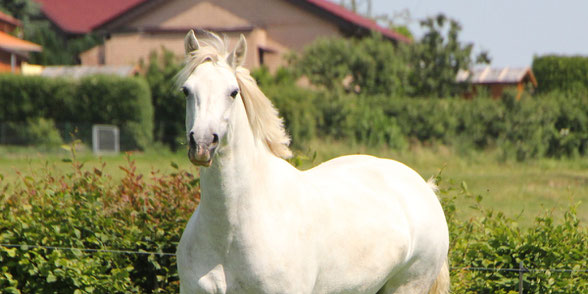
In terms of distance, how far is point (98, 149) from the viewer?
2502 centimetres

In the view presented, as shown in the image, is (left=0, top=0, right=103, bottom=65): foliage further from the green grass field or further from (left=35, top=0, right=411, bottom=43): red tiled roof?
the green grass field

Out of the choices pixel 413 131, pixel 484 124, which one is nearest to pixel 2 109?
pixel 413 131

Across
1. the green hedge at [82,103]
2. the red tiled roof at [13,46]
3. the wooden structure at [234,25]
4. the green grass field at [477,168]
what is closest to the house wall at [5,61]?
the red tiled roof at [13,46]

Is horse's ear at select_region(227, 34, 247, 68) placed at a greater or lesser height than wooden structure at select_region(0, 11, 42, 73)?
greater

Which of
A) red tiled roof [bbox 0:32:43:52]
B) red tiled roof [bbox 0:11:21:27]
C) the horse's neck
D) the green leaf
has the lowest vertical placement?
red tiled roof [bbox 0:32:43:52]

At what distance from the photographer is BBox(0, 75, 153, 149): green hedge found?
26.3m

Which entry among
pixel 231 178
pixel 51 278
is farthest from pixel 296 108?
pixel 231 178

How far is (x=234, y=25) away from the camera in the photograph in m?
34.6

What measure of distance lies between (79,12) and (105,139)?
1172 inches

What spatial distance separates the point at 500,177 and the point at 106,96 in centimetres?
1350

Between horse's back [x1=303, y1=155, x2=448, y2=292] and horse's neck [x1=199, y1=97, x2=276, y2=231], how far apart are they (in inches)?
22.7

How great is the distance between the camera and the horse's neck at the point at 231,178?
154 inches

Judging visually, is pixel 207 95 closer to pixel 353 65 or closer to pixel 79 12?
pixel 353 65

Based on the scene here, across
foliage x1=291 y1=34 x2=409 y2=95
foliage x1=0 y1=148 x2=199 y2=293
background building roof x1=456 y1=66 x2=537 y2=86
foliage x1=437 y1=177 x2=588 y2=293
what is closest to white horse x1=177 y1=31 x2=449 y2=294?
foliage x1=437 y1=177 x2=588 y2=293
